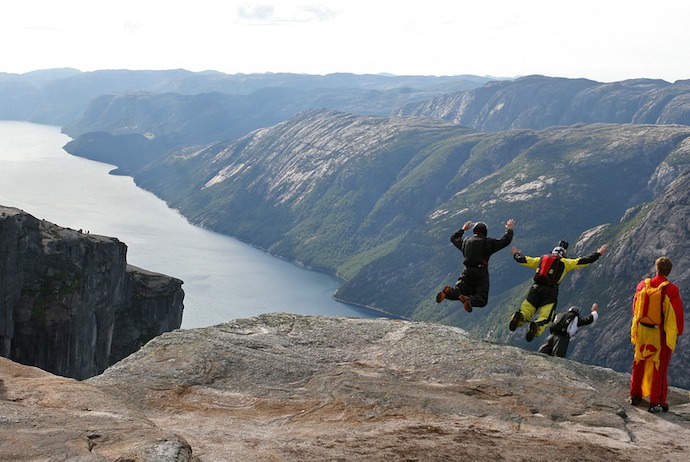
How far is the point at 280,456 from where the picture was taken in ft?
53.3

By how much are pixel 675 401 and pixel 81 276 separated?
113481 millimetres

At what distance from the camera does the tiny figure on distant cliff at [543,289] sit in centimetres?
2694

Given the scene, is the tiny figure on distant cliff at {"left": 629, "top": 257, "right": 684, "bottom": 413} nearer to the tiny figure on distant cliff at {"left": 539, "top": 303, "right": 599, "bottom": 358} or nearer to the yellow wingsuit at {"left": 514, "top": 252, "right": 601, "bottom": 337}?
the tiny figure on distant cliff at {"left": 539, "top": 303, "right": 599, "bottom": 358}

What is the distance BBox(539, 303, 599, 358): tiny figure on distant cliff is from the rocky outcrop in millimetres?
1835

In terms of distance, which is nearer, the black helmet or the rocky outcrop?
the rocky outcrop

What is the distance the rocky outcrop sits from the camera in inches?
640

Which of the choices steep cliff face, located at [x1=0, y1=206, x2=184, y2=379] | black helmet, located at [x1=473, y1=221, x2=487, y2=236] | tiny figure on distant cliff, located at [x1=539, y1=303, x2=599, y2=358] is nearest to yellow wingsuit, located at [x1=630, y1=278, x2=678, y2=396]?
tiny figure on distant cliff, located at [x1=539, y1=303, x2=599, y2=358]

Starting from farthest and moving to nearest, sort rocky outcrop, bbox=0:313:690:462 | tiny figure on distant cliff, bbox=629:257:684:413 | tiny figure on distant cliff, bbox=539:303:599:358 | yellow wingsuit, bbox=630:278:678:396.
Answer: tiny figure on distant cliff, bbox=539:303:599:358 < yellow wingsuit, bbox=630:278:678:396 < tiny figure on distant cliff, bbox=629:257:684:413 < rocky outcrop, bbox=0:313:690:462

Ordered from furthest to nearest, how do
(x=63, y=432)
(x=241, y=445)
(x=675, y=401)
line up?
(x=675, y=401)
(x=241, y=445)
(x=63, y=432)

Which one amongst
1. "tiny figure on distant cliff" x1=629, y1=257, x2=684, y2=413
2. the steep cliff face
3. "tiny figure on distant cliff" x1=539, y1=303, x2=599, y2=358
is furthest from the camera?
the steep cliff face

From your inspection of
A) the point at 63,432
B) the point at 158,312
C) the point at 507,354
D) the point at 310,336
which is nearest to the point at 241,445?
the point at 63,432

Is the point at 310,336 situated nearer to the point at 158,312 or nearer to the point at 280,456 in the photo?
the point at 280,456

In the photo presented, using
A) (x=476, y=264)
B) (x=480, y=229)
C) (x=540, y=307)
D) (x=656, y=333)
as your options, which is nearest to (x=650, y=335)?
(x=656, y=333)

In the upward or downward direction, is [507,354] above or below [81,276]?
above
